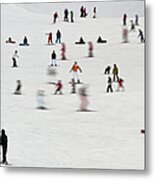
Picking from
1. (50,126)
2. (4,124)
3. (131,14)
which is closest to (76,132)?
(50,126)

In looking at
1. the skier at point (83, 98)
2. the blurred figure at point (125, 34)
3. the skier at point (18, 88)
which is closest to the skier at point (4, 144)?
the skier at point (18, 88)

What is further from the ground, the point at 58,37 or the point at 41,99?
the point at 58,37

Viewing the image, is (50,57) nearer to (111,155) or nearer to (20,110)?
(20,110)

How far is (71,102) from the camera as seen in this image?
2422mm

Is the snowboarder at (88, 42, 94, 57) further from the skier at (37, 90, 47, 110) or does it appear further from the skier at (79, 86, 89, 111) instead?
the skier at (37, 90, 47, 110)

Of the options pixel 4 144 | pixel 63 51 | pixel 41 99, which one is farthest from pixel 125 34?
pixel 4 144

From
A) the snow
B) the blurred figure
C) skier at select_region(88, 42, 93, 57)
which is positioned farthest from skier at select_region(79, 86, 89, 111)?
the blurred figure

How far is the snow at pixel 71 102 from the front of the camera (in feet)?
7.79

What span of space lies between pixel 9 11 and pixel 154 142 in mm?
763

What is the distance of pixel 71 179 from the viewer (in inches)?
96.0

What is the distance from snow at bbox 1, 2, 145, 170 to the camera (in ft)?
7.79

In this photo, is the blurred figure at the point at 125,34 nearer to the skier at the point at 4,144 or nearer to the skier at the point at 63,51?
the skier at the point at 63,51

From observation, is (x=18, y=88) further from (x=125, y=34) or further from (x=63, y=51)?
(x=125, y=34)

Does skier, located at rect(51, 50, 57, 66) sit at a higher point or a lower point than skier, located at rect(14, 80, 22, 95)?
higher
